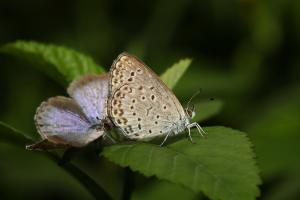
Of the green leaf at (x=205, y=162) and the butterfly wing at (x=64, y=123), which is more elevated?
the butterfly wing at (x=64, y=123)

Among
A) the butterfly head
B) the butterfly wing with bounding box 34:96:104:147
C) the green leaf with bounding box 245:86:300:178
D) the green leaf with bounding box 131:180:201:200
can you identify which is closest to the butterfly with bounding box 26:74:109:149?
the butterfly wing with bounding box 34:96:104:147

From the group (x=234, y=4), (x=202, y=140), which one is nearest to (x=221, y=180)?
(x=202, y=140)

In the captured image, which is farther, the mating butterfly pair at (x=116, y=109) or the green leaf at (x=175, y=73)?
the green leaf at (x=175, y=73)

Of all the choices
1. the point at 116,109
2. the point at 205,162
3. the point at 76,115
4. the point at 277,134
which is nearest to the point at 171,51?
the point at 277,134

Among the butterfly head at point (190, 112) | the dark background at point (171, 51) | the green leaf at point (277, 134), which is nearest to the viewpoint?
the butterfly head at point (190, 112)

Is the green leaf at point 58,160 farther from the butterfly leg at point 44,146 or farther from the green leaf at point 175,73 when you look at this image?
the green leaf at point 175,73

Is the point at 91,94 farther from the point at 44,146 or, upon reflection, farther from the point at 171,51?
the point at 171,51

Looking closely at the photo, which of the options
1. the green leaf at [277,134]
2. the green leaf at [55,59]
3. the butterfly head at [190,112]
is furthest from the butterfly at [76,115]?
the green leaf at [277,134]

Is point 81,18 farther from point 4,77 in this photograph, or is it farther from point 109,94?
point 109,94
